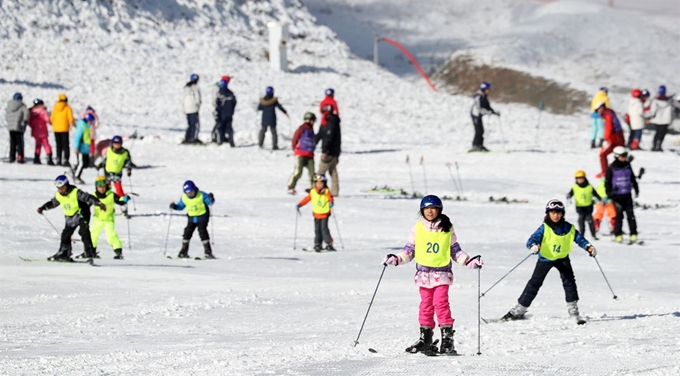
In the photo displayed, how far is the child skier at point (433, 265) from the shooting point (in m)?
7.68

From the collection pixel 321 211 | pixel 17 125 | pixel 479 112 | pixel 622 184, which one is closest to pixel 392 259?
pixel 321 211

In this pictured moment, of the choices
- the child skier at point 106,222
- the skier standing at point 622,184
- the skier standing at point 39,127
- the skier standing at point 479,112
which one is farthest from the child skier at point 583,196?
the skier standing at point 39,127

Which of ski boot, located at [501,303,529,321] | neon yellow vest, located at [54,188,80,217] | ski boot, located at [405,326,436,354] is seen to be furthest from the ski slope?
neon yellow vest, located at [54,188,80,217]

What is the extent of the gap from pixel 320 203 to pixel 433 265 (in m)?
6.61

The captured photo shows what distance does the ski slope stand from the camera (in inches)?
293

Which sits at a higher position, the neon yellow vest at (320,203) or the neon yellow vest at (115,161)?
the neon yellow vest at (115,161)

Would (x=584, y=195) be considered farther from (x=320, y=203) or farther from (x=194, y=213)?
(x=194, y=213)

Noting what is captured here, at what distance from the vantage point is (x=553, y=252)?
9492 mm

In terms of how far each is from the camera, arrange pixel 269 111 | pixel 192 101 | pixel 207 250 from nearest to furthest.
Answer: pixel 207 250
pixel 269 111
pixel 192 101

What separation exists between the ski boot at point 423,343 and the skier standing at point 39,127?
14615 millimetres

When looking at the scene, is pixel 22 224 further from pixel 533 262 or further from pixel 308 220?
pixel 533 262

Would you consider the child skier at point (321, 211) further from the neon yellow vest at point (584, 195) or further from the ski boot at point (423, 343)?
the ski boot at point (423, 343)

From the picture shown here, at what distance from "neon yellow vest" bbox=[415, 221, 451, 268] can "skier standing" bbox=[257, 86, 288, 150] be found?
52.5 feet

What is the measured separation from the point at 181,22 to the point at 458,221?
76.1 feet
